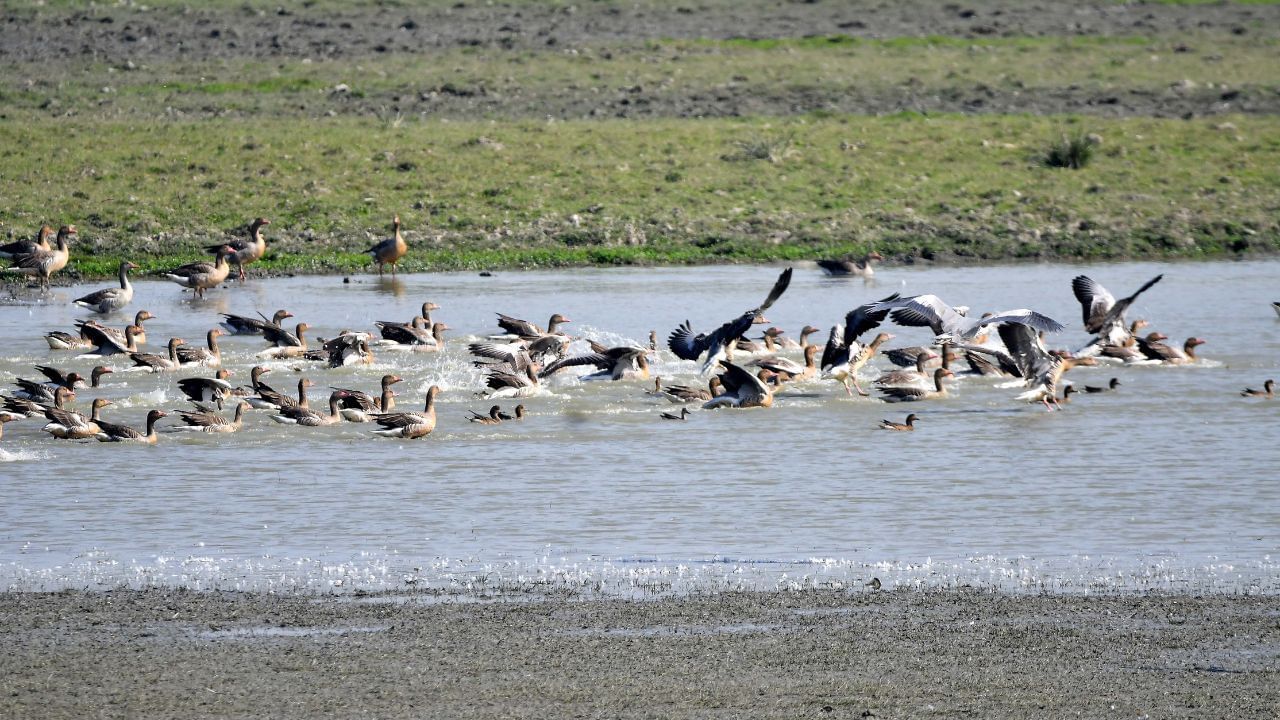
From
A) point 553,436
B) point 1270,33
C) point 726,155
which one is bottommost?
point 553,436

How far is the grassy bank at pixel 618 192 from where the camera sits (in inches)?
1050

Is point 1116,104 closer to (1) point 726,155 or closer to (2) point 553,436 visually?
(1) point 726,155

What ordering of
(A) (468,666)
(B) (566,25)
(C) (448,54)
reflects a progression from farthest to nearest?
(B) (566,25) < (C) (448,54) < (A) (468,666)

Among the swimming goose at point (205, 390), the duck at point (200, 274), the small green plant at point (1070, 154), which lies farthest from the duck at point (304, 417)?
the small green plant at point (1070, 154)

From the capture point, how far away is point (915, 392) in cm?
1719

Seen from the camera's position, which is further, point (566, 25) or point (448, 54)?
point (566, 25)

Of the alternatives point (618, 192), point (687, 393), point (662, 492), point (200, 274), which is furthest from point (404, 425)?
point (618, 192)

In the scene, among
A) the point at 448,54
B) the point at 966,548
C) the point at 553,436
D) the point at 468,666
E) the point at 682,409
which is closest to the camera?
the point at 468,666

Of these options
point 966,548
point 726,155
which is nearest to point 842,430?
point 966,548

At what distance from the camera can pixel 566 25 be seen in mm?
44000

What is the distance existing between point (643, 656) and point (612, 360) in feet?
32.2

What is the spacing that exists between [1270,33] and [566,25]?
19.7 meters

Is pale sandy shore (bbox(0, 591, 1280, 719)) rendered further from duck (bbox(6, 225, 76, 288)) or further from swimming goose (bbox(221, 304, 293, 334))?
duck (bbox(6, 225, 76, 288))

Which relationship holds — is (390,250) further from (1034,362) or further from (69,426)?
(1034,362)
